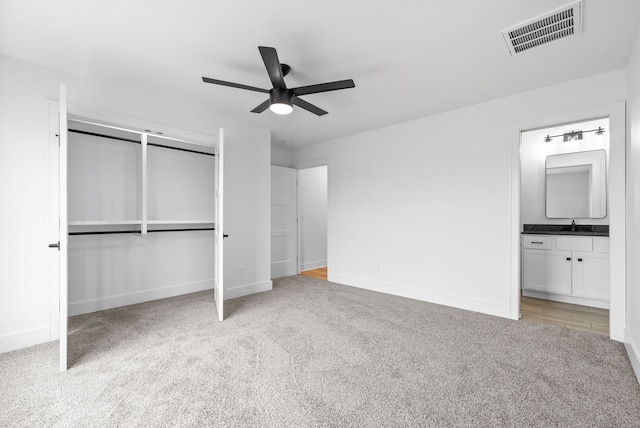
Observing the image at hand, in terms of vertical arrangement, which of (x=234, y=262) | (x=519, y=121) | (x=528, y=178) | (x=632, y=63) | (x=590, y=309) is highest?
(x=632, y=63)

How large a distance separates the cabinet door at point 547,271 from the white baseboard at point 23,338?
19.0ft

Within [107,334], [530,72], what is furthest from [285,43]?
[107,334]

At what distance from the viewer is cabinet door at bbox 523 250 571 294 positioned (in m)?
3.94

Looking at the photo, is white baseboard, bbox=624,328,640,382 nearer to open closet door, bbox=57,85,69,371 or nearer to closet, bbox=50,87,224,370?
closet, bbox=50,87,224,370

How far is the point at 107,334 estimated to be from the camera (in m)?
2.72

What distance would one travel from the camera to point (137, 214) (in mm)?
3557

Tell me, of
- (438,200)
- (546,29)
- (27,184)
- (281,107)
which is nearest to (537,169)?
(438,200)

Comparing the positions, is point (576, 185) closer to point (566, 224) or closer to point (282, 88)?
point (566, 224)

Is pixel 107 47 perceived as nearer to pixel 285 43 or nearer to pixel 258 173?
pixel 285 43

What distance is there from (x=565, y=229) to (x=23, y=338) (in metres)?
6.60

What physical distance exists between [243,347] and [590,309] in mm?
4272

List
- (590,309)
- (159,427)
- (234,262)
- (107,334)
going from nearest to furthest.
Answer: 1. (159,427)
2. (107,334)
3. (590,309)
4. (234,262)

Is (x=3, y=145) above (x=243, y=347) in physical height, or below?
above

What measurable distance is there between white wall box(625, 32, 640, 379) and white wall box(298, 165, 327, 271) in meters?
4.52
